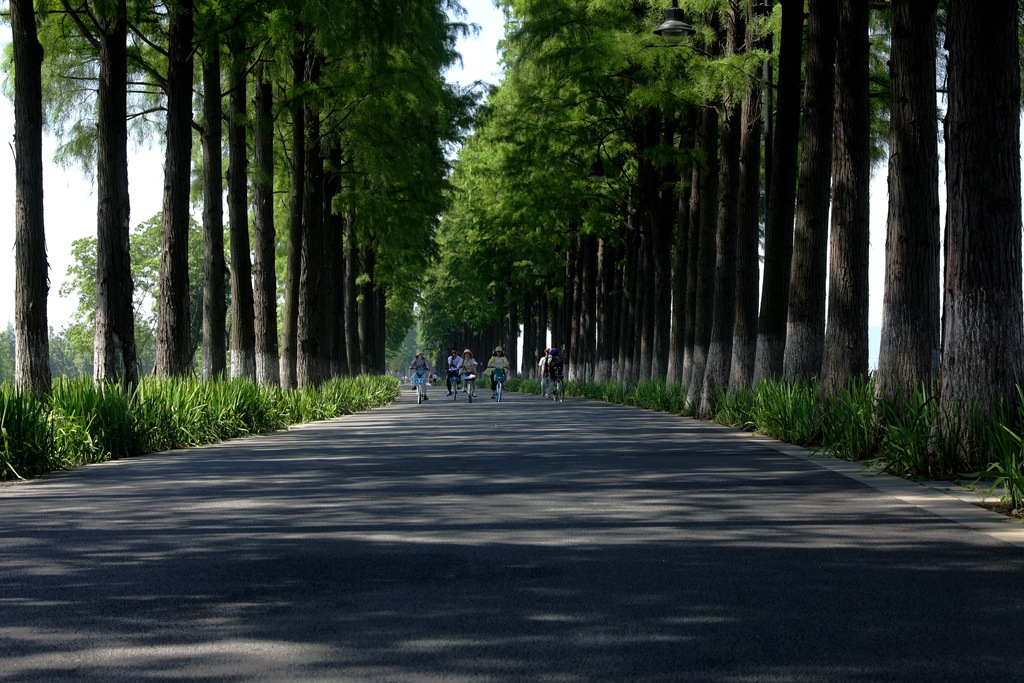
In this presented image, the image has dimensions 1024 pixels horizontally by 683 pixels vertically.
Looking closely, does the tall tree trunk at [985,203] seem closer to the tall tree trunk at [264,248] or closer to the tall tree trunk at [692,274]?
the tall tree trunk at [692,274]

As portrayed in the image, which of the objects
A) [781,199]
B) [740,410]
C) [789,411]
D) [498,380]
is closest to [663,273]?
[498,380]

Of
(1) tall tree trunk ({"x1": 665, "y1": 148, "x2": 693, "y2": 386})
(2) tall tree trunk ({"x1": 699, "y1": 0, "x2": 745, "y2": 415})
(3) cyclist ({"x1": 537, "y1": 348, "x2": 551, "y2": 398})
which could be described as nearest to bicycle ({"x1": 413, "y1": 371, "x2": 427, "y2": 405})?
(3) cyclist ({"x1": 537, "y1": 348, "x2": 551, "y2": 398})

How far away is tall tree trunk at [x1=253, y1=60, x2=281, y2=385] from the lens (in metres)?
28.0

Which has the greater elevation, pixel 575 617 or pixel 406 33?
pixel 406 33

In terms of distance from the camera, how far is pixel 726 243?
26.1 metres

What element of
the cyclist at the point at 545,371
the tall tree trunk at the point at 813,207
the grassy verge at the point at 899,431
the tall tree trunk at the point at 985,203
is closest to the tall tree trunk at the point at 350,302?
the cyclist at the point at 545,371

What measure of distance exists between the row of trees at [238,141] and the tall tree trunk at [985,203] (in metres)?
11.7

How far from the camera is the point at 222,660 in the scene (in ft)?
16.1

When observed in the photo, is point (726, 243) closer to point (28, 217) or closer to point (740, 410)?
point (740, 410)

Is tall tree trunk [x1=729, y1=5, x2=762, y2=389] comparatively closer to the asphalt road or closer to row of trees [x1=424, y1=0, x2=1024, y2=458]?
row of trees [x1=424, y1=0, x2=1024, y2=458]

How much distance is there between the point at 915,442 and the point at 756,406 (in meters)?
8.86

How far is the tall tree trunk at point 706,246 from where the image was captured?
1134 inches

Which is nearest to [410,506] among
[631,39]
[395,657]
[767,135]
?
[395,657]

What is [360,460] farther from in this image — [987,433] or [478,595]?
[478,595]
